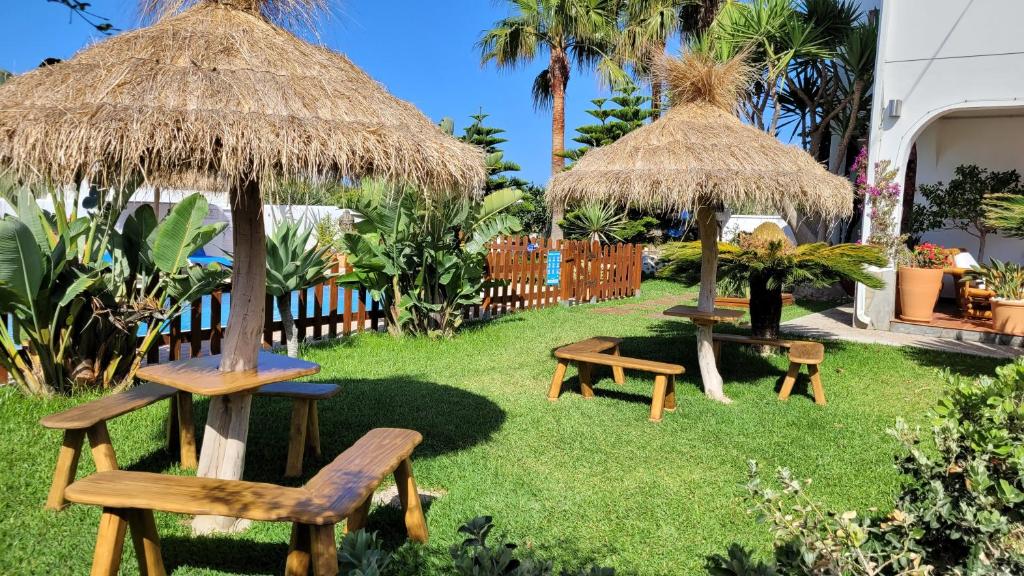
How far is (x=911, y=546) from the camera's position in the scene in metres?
2.25

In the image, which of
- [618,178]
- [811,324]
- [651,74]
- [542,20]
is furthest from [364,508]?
[542,20]

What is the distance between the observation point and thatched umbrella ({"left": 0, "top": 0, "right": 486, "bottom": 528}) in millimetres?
2879

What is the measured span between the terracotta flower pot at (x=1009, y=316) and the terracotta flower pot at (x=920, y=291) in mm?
881

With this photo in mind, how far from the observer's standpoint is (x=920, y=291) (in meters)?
10.7

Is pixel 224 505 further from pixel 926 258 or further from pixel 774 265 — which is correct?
pixel 926 258

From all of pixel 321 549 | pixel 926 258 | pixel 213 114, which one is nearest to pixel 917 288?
pixel 926 258

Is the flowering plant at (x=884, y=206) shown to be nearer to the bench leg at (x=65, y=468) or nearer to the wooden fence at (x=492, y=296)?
the wooden fence at (x=492, y=296)

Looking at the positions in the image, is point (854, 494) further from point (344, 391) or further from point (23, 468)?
point (23, 468)

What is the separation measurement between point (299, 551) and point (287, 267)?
520cm

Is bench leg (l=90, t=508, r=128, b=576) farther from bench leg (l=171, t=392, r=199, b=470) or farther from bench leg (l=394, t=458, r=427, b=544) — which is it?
bench leg (l=171, t=392, r=199, b=470)

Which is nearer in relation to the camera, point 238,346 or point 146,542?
point 146,542

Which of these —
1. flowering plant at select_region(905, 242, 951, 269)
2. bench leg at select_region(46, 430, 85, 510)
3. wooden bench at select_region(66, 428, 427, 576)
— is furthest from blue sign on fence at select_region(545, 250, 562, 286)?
wooden bench at select_region(66, 428, 427, 576)

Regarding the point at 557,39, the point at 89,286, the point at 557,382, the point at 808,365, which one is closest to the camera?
the point at 89,286

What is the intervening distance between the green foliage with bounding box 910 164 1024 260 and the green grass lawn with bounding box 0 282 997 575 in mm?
5507
